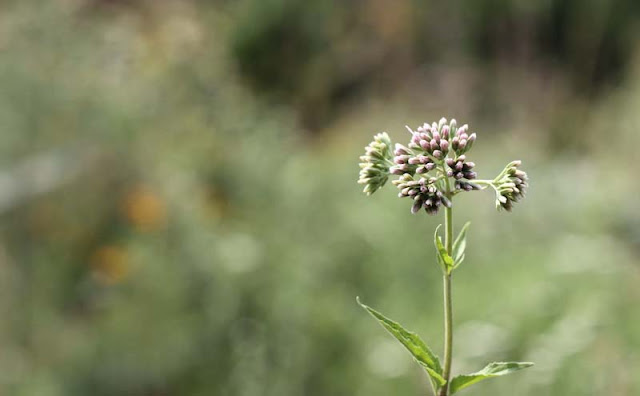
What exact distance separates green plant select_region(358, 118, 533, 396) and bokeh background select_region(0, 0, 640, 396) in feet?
6.88

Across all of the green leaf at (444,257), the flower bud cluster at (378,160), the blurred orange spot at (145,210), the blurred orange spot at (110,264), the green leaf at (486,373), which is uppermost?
the blurred orange spot at (145,210)

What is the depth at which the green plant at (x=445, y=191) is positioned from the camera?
537mm

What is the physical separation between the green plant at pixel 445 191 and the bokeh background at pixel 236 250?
2098 mm

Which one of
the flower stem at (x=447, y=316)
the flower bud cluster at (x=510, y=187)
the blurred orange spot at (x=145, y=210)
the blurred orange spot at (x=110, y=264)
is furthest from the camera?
the blurred orange spot at (x=145, y=210)

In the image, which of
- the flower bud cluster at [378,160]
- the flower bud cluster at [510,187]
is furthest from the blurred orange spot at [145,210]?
the flower bud cluster at [510,187]

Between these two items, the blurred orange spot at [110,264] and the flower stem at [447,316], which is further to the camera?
the blurred orange spot at [110,264]

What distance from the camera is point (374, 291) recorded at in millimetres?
4105

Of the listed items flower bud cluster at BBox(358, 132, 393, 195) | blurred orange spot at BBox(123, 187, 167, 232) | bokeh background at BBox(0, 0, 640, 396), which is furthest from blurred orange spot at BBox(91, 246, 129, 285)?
flower bud cluster at BBox(358, 132, 393, 195)

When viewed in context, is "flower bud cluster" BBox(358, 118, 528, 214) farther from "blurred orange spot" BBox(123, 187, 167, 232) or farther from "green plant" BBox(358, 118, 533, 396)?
"blurred orange spot" BBox(123, 187, 167, 232)

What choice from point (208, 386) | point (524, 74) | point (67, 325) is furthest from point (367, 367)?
point (524, 74)

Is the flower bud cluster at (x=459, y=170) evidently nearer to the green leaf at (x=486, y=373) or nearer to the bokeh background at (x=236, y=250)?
the green leaf at (x=486, y=373)

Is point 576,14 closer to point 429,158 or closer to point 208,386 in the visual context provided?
point 208,386

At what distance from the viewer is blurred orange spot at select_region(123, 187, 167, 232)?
12.1 feet

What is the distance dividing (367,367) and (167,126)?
8.52ft
